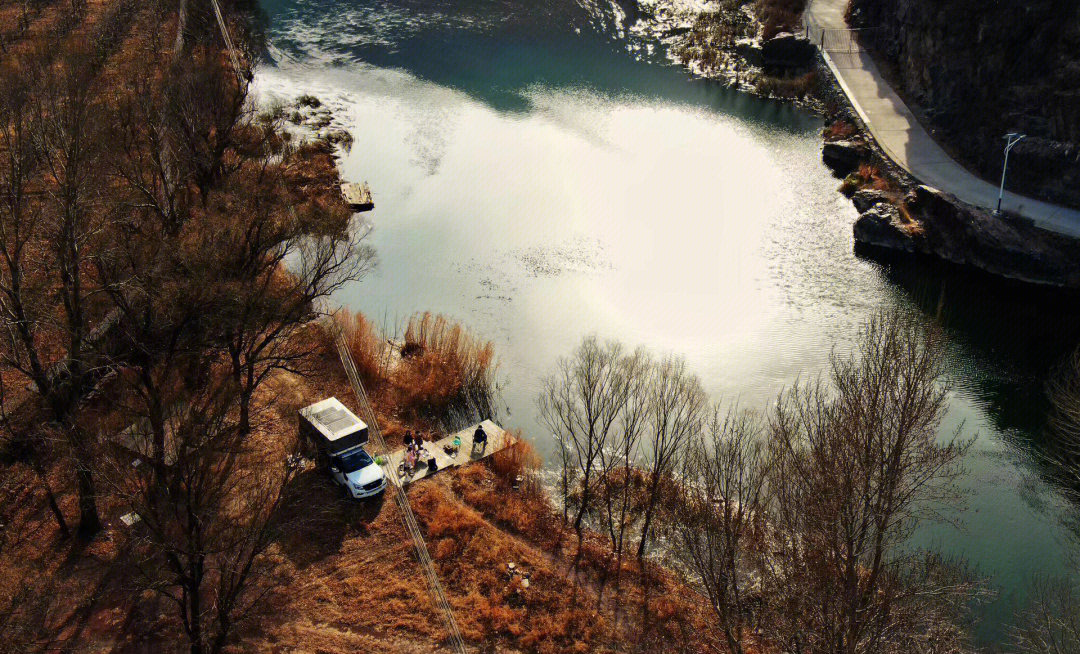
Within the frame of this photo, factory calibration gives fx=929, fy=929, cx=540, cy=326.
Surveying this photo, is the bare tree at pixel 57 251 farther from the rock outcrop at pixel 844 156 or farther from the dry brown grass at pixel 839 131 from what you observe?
the dry brown grass at pixel 839 131

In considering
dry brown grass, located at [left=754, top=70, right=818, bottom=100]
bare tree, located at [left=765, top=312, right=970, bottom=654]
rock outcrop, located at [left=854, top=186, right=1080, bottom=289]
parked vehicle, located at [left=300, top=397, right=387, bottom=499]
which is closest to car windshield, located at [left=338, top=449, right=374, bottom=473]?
parked vehicle, located at [left=300, top=397, right=387, bottom=499]

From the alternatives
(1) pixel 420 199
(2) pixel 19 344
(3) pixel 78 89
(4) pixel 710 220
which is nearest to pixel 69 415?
(2) pixel 19 344

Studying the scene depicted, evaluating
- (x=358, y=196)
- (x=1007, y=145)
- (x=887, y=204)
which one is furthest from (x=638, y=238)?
(x=1007, y=145)

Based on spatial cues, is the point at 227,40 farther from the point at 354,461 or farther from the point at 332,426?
the point at 354,461

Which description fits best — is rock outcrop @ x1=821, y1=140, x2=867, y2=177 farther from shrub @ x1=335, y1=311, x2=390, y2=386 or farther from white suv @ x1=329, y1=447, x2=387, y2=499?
white suv @ x1=329, y1=447, x2=387, y2=499

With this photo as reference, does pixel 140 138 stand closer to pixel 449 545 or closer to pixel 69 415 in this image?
pixel 69 415

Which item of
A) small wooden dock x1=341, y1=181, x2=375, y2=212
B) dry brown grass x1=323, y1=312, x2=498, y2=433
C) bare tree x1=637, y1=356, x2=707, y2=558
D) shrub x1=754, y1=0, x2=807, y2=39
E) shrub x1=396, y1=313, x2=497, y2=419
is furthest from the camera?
shrub x1=754, y1=0, x2=807, y2=39
